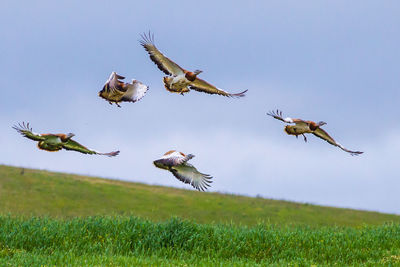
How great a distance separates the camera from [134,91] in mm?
5254

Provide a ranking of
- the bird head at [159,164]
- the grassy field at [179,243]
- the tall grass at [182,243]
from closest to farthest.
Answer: the bird head at [159,164], the grassy field at [179,243], the tall grass at [182,243]

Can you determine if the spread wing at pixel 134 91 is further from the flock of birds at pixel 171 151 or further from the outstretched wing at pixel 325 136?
the outstretched wing at pixel 325 136

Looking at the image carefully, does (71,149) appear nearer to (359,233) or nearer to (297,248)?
(297,248)

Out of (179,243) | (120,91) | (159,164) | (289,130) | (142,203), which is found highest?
(142,203)

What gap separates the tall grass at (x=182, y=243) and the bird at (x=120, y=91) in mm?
7082

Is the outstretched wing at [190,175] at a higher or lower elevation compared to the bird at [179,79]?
lower

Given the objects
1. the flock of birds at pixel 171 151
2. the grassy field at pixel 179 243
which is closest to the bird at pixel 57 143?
the flock of birds at pixel 171 151

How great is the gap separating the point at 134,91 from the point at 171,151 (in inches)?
31.4

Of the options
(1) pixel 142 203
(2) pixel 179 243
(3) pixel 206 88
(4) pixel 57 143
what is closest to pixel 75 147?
(4) pixel 57 143

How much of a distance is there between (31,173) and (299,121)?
2924 centimetres

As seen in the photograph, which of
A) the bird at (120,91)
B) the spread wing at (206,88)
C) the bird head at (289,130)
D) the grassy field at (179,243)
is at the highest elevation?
the spread wing at (206,88)

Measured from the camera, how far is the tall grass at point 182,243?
12.6 meters

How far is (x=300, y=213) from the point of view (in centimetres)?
2962

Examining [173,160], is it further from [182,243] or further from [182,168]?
[182,243]
